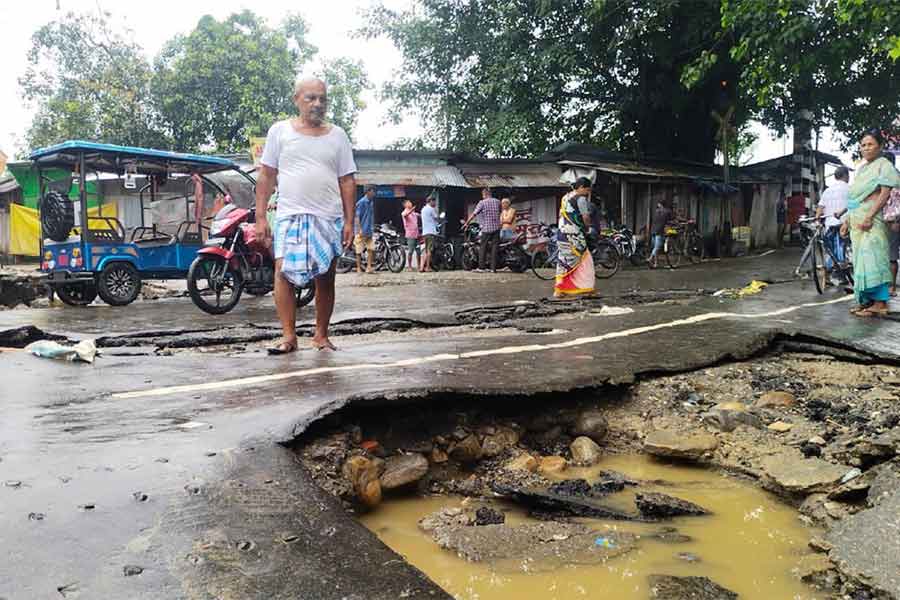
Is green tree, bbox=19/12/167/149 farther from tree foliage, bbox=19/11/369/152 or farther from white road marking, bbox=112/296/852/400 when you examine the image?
white road marking, bbox=112/296/852/400

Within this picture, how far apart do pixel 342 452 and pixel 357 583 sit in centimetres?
133

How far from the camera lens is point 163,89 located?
24.5 m

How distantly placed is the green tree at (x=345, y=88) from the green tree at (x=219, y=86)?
2094mm

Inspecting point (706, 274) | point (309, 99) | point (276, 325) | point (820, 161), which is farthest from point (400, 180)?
point (820, 161)

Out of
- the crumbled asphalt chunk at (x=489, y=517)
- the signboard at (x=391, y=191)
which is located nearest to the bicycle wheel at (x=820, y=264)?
the crumbled asphalt chunk at (x=489, y=517)

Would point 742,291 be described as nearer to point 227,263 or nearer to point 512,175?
point 227,263

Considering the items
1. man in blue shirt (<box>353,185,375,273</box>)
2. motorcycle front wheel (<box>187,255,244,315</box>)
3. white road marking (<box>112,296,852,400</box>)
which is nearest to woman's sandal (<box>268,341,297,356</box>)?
white road marking (<box>112,296,852,400</box>)

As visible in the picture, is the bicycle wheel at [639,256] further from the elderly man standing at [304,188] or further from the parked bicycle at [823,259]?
the elderly man standing at [304,188]

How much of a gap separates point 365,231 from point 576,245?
7.33 m

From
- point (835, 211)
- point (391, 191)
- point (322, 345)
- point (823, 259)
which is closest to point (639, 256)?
point (391, 191)

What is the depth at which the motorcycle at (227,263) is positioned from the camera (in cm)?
788

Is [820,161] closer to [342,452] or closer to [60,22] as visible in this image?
[60,22]

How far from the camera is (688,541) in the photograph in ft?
8.89

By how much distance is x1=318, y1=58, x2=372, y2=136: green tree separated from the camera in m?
28.0
